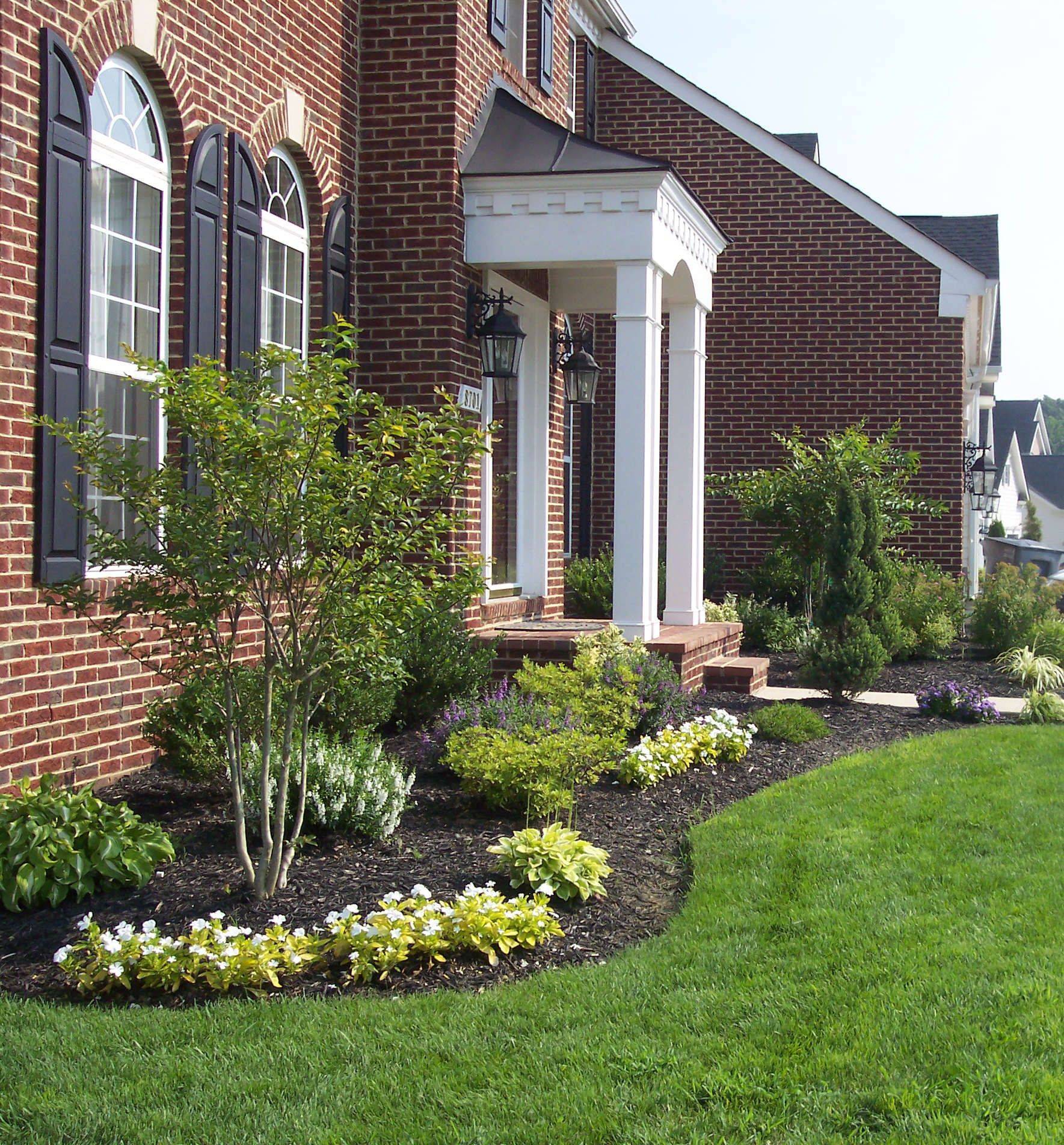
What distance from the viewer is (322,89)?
9398 millimetres

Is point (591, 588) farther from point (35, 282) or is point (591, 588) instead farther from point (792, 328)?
point (35, 282)

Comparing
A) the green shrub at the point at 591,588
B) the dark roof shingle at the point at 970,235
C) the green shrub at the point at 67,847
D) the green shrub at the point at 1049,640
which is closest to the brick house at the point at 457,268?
the green shrub at the point at 67,847

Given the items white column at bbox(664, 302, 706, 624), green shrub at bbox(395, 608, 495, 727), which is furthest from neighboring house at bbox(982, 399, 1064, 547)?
green shrub at bbox(395, 608, 495, 727)

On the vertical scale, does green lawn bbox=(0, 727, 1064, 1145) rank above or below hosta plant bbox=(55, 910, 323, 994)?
below

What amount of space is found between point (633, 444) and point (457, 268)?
193cm

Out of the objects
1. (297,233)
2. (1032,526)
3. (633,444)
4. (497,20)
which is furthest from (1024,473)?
(297,233)

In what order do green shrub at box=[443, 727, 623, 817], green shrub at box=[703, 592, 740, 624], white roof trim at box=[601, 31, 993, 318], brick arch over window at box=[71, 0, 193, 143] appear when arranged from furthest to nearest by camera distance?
white roof trim at box=[601, 31, 993, 318], green shrub at box=[703, 592, 740, 624], brick arch over window at box=[71, 0, 193, 143], green shrub at box=[443, 727, 623, 817]

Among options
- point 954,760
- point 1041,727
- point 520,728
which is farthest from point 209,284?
point 1041,727

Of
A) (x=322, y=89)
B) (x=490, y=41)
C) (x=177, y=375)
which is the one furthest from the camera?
(x=490, y=41)

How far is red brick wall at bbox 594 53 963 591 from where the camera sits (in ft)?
54.8

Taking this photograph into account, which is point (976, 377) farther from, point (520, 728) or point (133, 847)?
point (133, 847)

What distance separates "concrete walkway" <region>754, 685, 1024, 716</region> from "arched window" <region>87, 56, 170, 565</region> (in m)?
5.97

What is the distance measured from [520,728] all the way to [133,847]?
7.85ft

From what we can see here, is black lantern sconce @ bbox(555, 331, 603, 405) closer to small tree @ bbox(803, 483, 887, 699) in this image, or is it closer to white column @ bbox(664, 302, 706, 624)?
white column @ bbox(664, 302, 706, 624)
